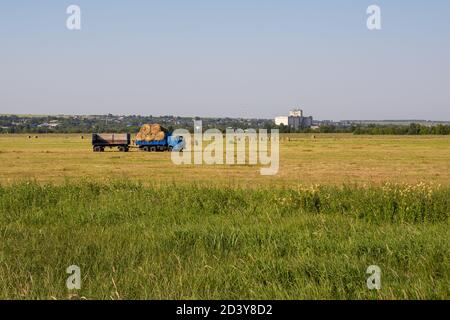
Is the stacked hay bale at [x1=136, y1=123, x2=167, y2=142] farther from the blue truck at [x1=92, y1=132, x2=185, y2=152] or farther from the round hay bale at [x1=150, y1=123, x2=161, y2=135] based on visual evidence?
the blue truck at [x1=92, y1=132, x2=185, y2=152]

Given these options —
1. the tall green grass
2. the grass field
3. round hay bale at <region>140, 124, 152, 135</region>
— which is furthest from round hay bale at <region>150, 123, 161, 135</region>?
the tall green grass

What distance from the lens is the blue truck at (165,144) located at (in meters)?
48.1

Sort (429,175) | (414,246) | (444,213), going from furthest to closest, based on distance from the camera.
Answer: (429,175), (444,213), (414,246)

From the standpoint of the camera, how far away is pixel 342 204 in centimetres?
1032

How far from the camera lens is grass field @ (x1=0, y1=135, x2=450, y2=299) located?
5309mm

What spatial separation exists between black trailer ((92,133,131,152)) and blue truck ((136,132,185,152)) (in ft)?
3.94

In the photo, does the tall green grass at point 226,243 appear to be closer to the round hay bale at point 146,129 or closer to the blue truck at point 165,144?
the blue truck at point 165,144

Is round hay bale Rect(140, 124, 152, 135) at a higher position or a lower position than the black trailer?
higher

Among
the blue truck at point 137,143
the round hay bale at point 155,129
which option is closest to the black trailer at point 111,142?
the blue truck at point 137,143

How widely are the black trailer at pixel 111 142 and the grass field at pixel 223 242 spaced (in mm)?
36658
